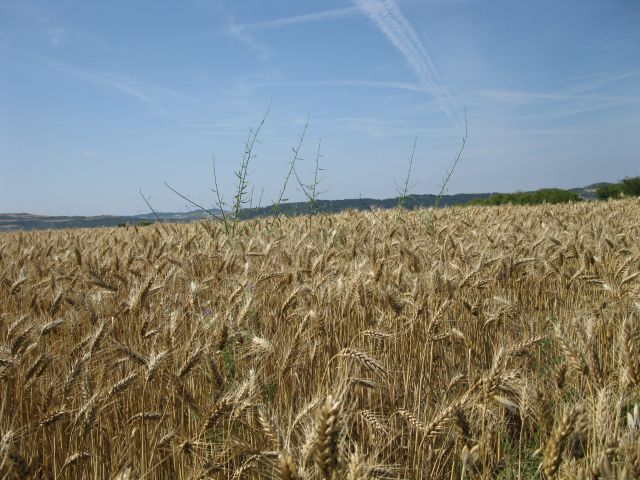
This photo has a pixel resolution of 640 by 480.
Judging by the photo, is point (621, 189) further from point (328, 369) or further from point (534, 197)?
point (328, 369)

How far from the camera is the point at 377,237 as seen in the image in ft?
19.6

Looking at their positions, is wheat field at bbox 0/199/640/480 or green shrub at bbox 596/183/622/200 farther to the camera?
green shrub at bbox 596/183/622/200

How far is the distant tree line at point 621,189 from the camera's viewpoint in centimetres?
2797

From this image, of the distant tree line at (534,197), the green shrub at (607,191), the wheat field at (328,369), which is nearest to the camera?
the wheat field at (328,369)

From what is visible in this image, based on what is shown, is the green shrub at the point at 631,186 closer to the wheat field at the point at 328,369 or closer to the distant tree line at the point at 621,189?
the distant tree line at the point at 621,189

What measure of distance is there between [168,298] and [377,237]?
3001 millimetres

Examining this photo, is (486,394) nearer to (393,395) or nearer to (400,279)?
(393,395)

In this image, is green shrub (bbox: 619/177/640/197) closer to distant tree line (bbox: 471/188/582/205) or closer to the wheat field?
distant tree line (bbox: 471/188/582/205)

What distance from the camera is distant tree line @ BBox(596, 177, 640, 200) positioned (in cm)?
2797

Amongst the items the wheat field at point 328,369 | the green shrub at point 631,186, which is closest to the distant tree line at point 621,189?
the green shrub at point 631,186

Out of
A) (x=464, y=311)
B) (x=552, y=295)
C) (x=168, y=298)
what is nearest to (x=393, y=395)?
(x=464, y=311)

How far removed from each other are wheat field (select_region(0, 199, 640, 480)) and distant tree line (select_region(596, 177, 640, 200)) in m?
26.4

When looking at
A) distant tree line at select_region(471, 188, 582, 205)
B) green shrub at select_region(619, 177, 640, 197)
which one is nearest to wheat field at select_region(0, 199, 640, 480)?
distant tree line at select_region(471, 188, 582, 205)

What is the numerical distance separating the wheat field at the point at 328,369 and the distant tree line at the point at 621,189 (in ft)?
86.8
